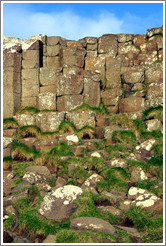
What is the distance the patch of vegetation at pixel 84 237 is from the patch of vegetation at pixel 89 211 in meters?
0.92

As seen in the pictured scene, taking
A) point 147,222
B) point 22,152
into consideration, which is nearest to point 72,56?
point 22,152

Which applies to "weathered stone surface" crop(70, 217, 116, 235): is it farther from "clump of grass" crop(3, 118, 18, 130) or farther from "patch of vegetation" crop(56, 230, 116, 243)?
"clump of grass" crop(3, 118, 18, 130)

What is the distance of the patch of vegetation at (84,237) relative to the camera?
458 centimetres

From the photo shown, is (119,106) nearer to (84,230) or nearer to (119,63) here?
(119,63)

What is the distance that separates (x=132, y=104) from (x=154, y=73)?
7.40ft

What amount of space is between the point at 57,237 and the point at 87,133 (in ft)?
22.4

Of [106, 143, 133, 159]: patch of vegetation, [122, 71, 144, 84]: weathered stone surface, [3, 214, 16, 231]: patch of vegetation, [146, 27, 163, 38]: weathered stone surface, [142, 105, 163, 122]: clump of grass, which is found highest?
[146, 27, 163, 38]: weathered stone surface

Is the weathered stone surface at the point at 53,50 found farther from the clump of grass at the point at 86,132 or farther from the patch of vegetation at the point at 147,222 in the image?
the patch of vegetation at the point at 147,222

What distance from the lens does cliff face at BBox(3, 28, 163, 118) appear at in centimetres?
1314

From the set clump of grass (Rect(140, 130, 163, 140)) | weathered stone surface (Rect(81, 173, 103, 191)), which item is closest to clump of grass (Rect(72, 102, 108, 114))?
clump of grass (Rect(140, 130, 163, 140))

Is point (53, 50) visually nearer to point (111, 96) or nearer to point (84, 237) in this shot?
point (111, 96)

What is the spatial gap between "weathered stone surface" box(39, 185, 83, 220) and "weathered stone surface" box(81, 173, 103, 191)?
51cm

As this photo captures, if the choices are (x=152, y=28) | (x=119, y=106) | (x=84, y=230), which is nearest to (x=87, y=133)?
(x=119, y=106)

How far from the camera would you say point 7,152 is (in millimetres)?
10211
